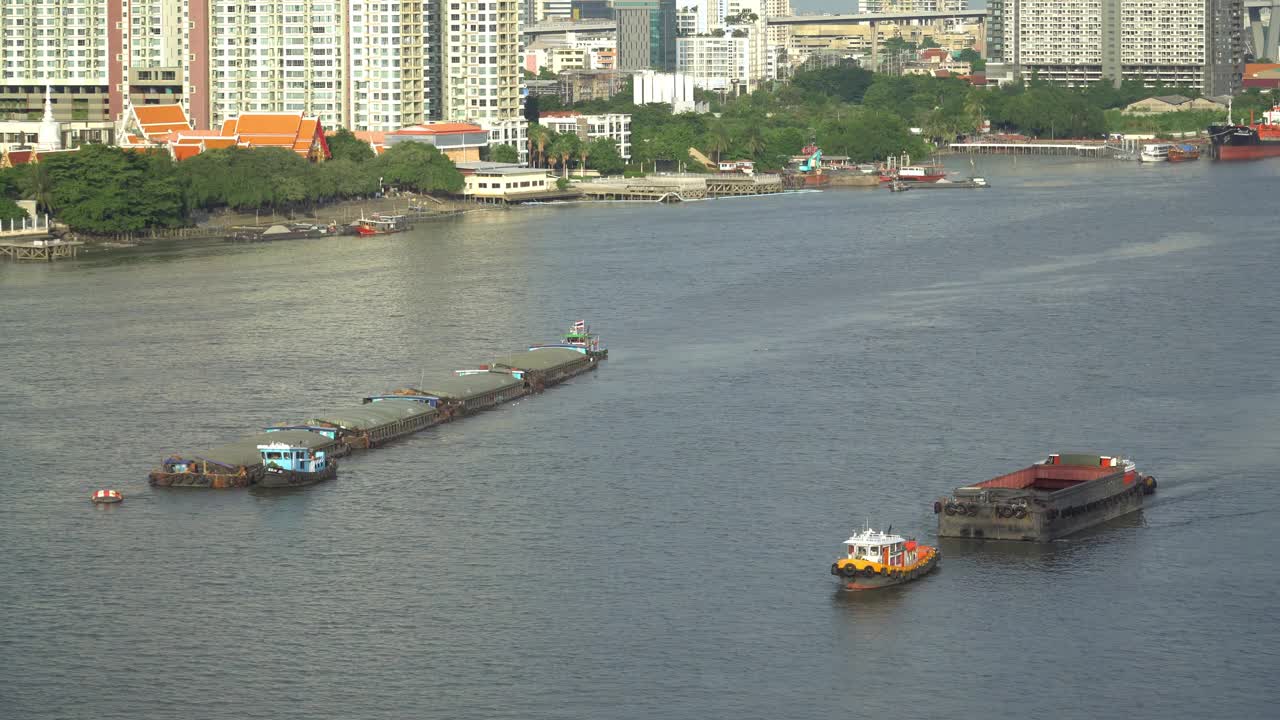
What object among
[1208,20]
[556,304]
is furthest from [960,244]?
[1208,20]

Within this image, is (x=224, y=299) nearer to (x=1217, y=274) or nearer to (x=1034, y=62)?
(x=1217, y=274)

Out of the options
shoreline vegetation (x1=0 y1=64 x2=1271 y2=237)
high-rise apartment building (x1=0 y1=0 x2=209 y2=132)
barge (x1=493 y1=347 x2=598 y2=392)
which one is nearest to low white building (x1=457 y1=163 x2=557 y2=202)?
shoreline vegetation (x1=0 y1=64 x2=1271 y2=237)

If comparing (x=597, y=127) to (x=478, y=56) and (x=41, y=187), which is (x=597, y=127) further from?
(x=41, y=187)

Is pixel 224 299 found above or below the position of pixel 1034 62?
below

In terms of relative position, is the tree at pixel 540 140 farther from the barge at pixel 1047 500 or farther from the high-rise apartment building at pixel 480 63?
the barge at pixel 1047 500

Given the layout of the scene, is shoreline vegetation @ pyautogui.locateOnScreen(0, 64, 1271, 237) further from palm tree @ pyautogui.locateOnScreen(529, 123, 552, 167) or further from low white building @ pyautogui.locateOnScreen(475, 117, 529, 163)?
low white building @ pyautogui.locateOnScreen(475, 117, 529, 163)

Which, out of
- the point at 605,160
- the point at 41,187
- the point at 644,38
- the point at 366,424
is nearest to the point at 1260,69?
the point at 644,38
